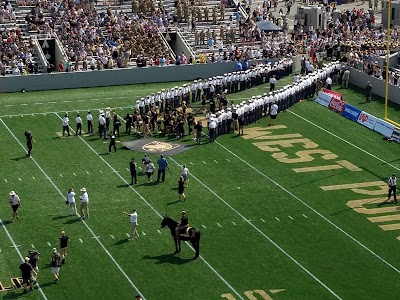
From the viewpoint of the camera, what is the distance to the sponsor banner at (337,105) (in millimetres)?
52472

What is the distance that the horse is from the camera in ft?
114

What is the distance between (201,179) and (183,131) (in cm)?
558

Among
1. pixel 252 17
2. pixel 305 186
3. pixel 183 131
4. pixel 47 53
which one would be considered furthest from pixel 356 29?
pixel 305 186

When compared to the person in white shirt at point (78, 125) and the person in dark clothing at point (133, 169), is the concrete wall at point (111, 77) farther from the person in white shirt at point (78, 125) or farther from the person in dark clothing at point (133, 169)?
the person in dark clothing at point (133, 169)

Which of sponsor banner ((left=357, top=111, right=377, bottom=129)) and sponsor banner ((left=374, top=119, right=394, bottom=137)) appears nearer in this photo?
sponsor banner ((left=374, top=119, right=394, bottom=137))

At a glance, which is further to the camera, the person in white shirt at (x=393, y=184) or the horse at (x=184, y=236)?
the person in white shirt at (x=393, y=184)

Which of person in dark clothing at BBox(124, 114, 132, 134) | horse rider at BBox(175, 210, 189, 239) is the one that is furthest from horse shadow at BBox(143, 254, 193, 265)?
person in dark clothing at BBox(124, 114, 132, 134)

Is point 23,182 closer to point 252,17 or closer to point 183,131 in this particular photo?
point 183,131

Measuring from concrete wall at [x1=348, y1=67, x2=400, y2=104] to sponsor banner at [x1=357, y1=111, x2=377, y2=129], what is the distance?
13.6 ft

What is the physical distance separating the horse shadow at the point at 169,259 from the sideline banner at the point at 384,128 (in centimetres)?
1634

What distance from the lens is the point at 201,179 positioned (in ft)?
140

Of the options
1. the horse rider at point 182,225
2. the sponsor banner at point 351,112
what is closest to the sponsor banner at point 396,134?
the sponsor banner at point 351,112

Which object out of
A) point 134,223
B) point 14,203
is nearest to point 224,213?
point 134,223

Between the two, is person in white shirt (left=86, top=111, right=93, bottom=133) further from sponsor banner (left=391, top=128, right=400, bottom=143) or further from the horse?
the horse
